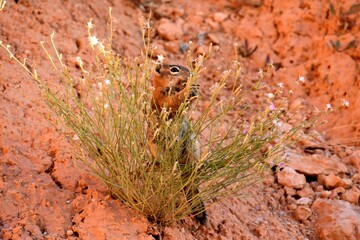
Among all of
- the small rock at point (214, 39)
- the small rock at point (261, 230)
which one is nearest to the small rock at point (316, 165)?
the small rock at point (261, 230)

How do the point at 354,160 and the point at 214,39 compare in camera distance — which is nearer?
the point at 354,160

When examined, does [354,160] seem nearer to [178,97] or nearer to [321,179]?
[321,179]

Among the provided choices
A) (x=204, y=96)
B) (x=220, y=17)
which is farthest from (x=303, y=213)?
(x=220, y=17)

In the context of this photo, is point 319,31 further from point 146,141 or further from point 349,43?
point 146,141

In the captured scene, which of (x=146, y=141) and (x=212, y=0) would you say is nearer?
(x=146, y=141)

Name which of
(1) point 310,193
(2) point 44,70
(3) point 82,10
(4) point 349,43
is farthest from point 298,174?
(3) point 82,10
